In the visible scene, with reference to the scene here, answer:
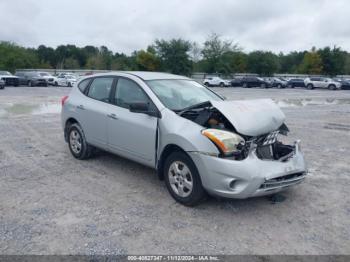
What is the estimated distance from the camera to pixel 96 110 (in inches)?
202

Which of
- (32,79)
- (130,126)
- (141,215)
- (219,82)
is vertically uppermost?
(219,82)

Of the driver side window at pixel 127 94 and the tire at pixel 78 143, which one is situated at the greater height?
the driver side window at pixel 127 94

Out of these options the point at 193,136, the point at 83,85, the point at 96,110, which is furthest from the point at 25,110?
the point at 193,136

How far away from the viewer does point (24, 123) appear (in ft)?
31.6

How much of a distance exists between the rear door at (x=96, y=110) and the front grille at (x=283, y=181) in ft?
8.85

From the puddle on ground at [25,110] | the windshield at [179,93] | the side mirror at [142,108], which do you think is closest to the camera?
the side mirror at [142,108]

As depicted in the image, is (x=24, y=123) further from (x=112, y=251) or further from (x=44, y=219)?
(x=112, y=251)

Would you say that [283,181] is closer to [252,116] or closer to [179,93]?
[252,116]

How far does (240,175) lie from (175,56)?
4695 centimetres

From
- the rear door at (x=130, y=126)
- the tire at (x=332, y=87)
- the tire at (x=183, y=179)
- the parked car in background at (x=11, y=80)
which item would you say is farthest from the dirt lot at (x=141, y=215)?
the tire at (x=332, y=87)

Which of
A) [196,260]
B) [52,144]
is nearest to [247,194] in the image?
[196,260]

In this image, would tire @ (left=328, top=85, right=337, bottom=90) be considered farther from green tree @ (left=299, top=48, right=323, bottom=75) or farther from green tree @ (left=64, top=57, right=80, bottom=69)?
green tree @ (left=64, top=57, right=80, bottom=69)

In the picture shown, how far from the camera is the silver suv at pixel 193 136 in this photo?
350 centimetres

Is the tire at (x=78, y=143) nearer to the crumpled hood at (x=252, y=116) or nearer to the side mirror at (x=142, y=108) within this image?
the side mirror at (x=142, y=108)
